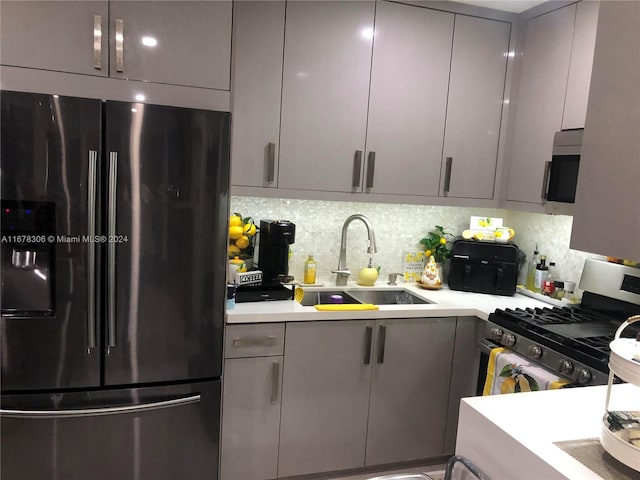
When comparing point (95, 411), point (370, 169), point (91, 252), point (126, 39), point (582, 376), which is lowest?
point (95, 411)

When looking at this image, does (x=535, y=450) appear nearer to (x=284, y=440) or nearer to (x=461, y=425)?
(x=461, y=425)

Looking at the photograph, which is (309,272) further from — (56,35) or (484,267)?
(56,35)

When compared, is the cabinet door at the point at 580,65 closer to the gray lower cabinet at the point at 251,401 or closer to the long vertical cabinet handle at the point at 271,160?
the long vertical cabinet handle at the point at 271,160

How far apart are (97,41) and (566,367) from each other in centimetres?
221

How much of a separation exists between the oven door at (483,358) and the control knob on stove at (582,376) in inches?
18.9

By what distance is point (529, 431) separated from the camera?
1.15 m

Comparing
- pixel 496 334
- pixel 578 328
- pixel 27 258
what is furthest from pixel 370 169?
pixel 27 258

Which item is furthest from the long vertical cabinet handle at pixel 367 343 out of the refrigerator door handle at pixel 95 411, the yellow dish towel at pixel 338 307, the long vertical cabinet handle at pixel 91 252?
the long vertical cabinet handle at pixel 91 252

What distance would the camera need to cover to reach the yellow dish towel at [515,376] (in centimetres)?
204

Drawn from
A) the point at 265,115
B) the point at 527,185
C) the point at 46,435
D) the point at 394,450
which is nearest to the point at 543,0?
the point at 527,185

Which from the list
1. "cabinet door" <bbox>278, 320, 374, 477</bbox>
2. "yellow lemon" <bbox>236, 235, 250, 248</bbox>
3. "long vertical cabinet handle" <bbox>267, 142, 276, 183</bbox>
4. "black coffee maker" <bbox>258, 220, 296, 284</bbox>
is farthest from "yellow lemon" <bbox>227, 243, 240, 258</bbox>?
"cabinet door" <bbox>278, 320, 374, 477</bbox>

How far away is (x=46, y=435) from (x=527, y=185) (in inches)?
100

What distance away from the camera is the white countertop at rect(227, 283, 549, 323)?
2256 mm

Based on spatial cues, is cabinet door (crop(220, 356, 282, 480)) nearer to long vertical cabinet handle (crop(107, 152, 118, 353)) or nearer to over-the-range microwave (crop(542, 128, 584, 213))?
long vertical cabinet handle (crop(107, 152, 118, 353))
